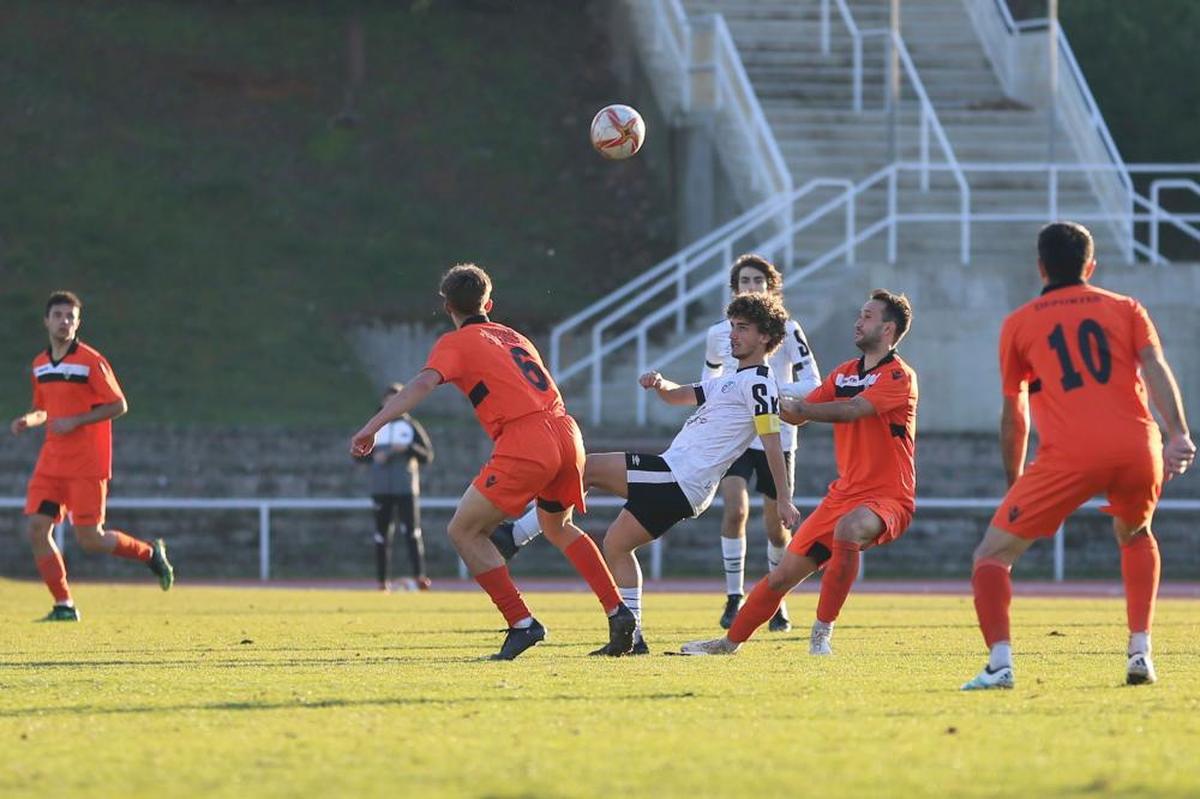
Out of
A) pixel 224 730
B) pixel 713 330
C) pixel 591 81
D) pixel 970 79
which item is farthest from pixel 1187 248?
pixel 224 730

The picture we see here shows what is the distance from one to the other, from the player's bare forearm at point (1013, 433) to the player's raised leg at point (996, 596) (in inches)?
10.9

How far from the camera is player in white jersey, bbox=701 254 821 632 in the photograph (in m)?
13.4

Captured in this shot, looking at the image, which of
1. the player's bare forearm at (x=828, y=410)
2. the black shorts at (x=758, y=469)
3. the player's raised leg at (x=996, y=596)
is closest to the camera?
the player's raised leg at (x=996, y=596)

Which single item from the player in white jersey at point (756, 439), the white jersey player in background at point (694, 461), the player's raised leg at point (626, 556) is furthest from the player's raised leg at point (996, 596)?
the player in white jersey at point (756, 439)

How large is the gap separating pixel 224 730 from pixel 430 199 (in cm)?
2764

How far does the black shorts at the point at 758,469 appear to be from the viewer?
13984 mm

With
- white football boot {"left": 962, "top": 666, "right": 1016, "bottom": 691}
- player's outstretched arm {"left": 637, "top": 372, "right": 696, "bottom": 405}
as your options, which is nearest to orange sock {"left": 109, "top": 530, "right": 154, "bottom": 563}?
player's outstretched arm {"left": 637, "top": 372, "right": 696, "bottom": 405}

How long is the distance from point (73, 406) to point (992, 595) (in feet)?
27.4

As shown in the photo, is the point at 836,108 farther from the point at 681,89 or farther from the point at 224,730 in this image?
the point at 224,730

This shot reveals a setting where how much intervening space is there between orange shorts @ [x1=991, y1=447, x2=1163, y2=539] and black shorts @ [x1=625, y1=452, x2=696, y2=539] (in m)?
2.71

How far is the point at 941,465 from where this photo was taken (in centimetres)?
2542

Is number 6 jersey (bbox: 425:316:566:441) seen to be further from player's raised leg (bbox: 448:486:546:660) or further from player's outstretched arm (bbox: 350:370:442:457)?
player's raised leg (bbox: 448:486:546:660)

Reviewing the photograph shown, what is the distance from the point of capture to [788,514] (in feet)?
36.0

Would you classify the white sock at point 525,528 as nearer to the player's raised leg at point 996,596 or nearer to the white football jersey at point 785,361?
the white football jersey at point 785,361
